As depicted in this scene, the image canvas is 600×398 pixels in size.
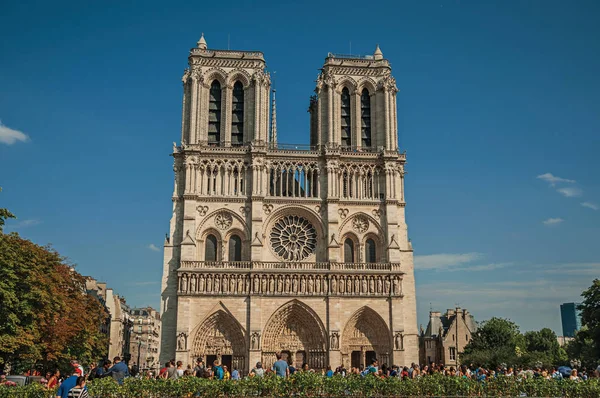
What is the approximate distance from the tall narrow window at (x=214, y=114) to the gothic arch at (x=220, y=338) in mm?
13307

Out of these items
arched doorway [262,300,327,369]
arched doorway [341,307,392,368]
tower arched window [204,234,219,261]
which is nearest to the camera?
arched doorway [262,300,327,369]

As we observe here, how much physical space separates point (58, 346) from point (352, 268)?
2075cm

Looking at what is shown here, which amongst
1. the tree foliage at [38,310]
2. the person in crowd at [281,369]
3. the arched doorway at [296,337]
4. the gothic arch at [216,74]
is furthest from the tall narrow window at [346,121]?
the person in crowd at [281,369]

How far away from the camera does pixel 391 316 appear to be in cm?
4678

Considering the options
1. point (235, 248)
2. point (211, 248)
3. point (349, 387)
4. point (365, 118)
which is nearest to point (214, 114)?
point (211, 248)

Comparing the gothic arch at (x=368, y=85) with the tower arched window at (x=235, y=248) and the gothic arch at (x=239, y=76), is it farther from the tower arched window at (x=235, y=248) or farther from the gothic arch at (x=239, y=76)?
the tower arched window at (x=235, y=248)

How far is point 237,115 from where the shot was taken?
5131cm

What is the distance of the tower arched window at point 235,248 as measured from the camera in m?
48.2

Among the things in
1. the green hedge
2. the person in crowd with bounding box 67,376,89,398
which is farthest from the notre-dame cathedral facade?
the person in crowd with bounding box 67,376,89,398

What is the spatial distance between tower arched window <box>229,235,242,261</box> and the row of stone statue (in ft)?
7.14

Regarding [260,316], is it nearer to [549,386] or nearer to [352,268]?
[352,268]

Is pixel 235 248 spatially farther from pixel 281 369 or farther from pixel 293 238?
pixel 281 369

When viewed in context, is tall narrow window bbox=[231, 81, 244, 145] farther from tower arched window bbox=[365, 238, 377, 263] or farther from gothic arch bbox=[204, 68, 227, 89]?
tower arched window bbox=[365, 238, 377, 263]

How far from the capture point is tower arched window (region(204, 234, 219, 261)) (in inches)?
1892
